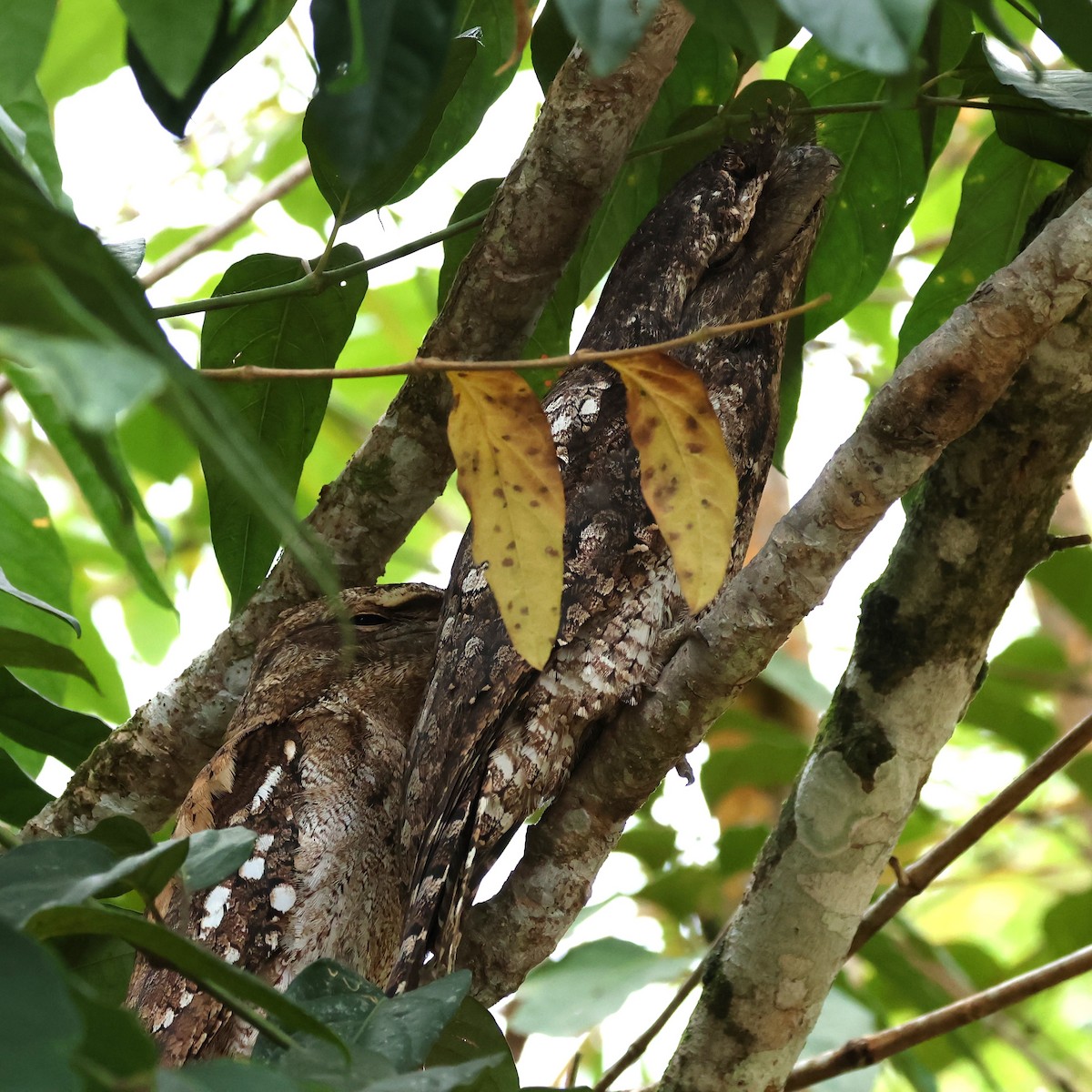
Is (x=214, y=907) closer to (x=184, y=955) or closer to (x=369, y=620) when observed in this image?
(x=369, y=620)

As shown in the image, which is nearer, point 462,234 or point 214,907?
point 214,907

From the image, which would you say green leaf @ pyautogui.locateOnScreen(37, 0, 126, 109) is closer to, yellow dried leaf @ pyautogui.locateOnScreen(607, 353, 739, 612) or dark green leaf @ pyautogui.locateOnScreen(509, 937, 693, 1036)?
yellow dried leaf @ pyautogui.locateOnScreen(607, 353, 739, 612)

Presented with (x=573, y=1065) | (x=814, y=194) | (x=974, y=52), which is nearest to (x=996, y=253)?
(x=814, y=194)

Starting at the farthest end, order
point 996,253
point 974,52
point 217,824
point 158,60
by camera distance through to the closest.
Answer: point 996,253 < point 217,824 < point 974,52 < point 158,60

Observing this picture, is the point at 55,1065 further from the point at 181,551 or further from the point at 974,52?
the point at 181,551

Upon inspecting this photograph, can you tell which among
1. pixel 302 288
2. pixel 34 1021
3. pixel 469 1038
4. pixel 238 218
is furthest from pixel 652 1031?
pixel 238 218

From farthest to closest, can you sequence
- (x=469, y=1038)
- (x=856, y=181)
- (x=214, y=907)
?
1. (x=856, y=181)
2. (x=214, y=907)
3. (x=469, y=1038)

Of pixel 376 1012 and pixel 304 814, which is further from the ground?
pixel 304 814
